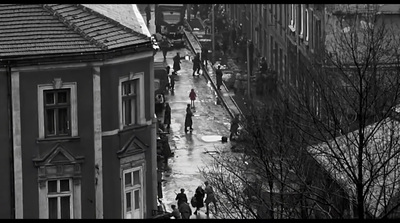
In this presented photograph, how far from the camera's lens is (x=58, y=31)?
145 feet

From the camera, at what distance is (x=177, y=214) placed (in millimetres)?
50469

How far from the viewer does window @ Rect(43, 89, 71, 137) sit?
43406mm

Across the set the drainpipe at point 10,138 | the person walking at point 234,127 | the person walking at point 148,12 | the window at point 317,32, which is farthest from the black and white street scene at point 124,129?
the person walking at point 148,12

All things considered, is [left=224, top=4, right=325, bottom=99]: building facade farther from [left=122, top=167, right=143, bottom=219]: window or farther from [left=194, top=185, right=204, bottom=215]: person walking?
[left=122, top=167, right=143, bottom=219]: window

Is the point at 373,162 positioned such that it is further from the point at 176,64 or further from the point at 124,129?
the point at 176,64

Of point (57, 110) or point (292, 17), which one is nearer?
point (57, 110)

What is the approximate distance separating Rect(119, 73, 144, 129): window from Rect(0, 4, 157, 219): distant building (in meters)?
0.03

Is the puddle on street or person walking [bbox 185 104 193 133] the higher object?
person walking [bbox 185 104 193 133]

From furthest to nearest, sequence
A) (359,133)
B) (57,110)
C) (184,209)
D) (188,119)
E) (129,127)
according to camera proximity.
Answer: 1. (188,119)
2. (184,209)
3. (129,127)
4. (57,110)
5. (359,133)

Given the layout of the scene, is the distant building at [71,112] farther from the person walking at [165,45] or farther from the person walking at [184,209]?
the person walking at [165,45]

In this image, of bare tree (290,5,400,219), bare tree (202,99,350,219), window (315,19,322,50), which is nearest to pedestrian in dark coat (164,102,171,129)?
window (315,19,322,50)

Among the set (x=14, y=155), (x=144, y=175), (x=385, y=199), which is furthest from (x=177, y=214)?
(x=385, y=199)

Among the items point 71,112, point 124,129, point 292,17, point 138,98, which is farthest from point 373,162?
point 292,17

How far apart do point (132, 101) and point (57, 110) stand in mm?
2515
